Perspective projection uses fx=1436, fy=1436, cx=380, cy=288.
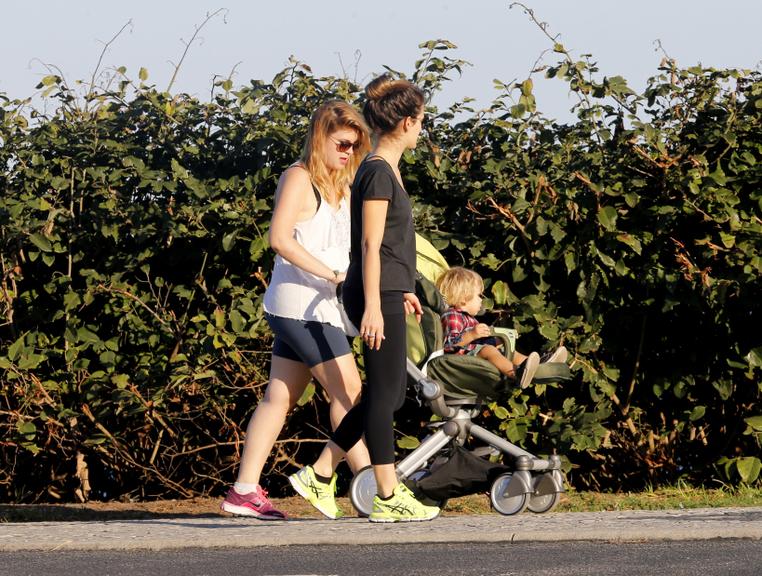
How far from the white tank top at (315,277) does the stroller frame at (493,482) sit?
484 mm

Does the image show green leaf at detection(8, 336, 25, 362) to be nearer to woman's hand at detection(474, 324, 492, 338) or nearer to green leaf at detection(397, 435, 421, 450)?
green leaf at detection(397, 435, 421, 450)

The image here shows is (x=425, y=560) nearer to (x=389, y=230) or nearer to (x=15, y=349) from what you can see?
(x=389, y=230)

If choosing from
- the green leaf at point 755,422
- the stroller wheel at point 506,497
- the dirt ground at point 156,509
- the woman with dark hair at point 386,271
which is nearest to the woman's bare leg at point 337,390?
the woman with dark hair at point 386,271

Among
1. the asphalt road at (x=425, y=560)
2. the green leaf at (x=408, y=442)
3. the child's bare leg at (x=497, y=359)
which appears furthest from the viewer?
the green leaf at (x=408, y=442)

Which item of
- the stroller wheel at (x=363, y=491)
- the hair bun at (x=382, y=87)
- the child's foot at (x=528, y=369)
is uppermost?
the hair bun at (x=382, y=87)

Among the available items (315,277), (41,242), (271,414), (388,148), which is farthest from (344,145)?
(41,242)

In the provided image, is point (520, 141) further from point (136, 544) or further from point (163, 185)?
point (136, 544)

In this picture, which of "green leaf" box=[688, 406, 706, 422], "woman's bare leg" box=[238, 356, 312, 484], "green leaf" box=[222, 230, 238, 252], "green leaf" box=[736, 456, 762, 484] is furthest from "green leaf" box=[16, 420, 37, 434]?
"green leaf" box=[736, 456, 762, 484]

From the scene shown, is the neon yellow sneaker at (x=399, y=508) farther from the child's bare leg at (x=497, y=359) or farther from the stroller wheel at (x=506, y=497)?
the child's bare leg at (x=497, y=359)

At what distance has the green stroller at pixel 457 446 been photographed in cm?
638

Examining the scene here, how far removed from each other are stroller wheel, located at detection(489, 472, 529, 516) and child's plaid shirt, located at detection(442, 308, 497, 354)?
2.26ft

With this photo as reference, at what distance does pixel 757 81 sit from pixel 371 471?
2.98 metres

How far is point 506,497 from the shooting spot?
6422 millimetres

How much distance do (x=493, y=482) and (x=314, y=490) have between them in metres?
0.83
